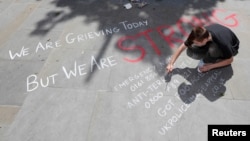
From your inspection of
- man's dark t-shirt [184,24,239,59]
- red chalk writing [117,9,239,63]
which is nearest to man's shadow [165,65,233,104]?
man's dark t-shirt [184,24,239,59]

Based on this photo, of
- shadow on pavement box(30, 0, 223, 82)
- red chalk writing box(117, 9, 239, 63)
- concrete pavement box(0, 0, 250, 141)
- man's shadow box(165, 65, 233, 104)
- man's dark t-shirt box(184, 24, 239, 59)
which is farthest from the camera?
shadow on pavement box(30, 0, 223, 82)

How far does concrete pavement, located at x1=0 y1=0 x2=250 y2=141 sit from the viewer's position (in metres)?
3.39

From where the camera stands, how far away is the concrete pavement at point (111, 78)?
3390mm

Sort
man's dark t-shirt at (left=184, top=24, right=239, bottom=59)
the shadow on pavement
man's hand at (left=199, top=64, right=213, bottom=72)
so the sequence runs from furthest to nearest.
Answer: the shadow on pavement, man's hand at (left=199, top=64, right=213, bottom=72), man's dark t-shirt at (left=184, top=24, right=239, bottom=59)

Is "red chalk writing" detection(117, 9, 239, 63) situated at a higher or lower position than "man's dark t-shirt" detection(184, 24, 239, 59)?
lower

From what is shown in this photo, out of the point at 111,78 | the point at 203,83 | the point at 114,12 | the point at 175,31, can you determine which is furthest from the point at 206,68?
the point at 114,12

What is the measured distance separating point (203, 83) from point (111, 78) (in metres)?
1.72

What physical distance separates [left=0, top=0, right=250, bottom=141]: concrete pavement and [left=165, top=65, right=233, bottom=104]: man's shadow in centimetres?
2

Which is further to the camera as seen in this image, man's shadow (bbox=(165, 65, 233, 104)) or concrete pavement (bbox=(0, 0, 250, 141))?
man's shadow (bbox=(165, 65, 233, 104))

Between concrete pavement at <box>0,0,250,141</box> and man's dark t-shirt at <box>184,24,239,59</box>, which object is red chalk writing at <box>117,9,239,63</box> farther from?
man's dark t-shirt at <box>184,24,239,59</box>

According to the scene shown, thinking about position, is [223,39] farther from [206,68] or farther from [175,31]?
[175,31]

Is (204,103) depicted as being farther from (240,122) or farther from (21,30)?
(21,30)

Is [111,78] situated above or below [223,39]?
below

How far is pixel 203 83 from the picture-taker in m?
3.98
